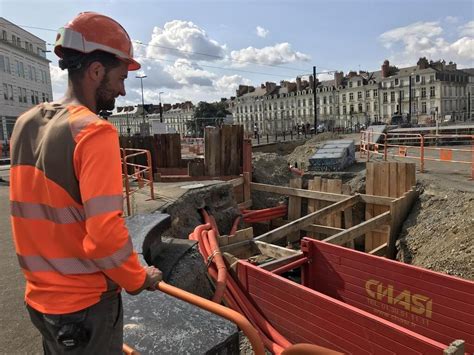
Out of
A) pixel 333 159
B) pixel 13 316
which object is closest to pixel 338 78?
pixel 333 159

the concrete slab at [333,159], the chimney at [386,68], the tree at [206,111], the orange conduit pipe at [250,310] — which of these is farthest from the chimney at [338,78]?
the orange conduit pipe at [250,310]

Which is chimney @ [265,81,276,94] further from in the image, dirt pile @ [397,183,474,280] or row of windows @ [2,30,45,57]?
dirt pile @ [397,183,474,280]

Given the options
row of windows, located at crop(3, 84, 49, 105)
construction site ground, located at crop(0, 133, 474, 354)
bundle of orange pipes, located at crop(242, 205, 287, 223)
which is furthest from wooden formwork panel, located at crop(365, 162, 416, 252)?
row of windows, located at crop(3, 84, 49, 105)

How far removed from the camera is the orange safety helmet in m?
1.70

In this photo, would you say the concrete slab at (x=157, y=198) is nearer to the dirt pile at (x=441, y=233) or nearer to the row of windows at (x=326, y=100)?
the dirt pile at (x=441, y=233)

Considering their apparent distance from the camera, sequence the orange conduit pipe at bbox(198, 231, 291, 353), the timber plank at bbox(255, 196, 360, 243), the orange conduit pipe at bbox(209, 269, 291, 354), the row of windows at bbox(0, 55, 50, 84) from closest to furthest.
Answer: the orange conduit pipe at bbox(209, 269, 291, 354) < the orange conduit pipe at bbox(198, 231, 291, 353) < the timber plank at bbox(255, 196, 360, 243) < the row of windows at bbox(0, 55, 50, 84)

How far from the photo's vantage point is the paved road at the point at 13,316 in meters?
3.26

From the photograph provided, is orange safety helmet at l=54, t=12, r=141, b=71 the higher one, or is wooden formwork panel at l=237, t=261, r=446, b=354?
orange safety helmet at l=54, t=12, r=141, b=71

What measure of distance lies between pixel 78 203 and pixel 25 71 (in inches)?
2454

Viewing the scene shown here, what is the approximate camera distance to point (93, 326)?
166cm

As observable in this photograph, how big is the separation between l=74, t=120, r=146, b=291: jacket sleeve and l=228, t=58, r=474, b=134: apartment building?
7605 centimetres

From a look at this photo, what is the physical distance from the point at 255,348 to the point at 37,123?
1.48 metres

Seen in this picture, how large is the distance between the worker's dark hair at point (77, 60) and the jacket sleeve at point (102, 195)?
1.17ft

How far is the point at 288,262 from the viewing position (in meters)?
6.71
